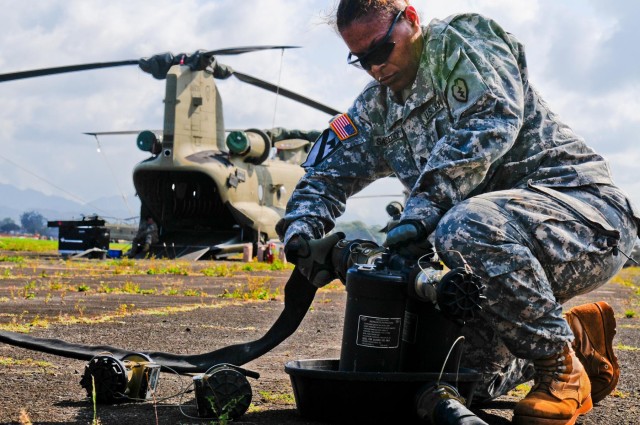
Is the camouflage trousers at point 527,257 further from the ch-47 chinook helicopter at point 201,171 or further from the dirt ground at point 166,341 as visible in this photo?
the ch-47 chinook helicopter at point 201,171

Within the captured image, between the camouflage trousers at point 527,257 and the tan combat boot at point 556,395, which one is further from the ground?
the camouflage trousers at point 527,257

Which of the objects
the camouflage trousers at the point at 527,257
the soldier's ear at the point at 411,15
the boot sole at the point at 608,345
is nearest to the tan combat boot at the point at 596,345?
the boot sole at the point at 608,345

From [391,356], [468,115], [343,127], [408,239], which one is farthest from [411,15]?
[391,356]

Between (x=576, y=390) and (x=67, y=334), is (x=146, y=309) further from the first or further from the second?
(x=576, y=390)

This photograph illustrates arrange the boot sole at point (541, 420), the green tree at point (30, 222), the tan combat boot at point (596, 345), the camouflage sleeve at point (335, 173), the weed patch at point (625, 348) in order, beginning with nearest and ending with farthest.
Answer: the boot sole at point (541, 420)
the tan combat boot at point (596, 345)
the camouflage sleeve at point (335, 173)
the weed patch at point (625, 348)
the green tree at point (30, 222)

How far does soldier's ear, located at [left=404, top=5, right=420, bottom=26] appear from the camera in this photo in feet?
12.2

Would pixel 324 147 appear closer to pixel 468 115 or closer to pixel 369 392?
pixel 468 115

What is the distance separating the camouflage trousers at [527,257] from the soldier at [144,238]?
75.8 feet

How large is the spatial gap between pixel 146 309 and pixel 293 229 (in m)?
4.52

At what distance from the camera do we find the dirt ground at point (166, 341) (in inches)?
131

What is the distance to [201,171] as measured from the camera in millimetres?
25422

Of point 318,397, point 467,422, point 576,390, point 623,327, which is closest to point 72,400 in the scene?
point 318,397

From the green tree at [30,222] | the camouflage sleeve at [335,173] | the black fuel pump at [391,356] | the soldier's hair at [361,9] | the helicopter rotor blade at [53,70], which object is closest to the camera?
the black fuel pump at [391,356]

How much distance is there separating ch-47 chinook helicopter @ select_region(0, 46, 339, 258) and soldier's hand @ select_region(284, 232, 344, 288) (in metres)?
20.9
